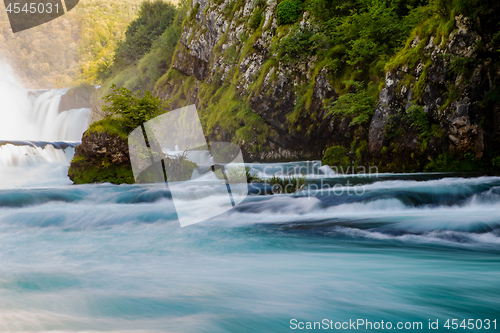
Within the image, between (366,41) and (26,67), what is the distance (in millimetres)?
Result: 84259

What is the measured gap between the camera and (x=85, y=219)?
7141mm

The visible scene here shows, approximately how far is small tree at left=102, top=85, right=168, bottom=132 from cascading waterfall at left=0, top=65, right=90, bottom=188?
15.2 ft

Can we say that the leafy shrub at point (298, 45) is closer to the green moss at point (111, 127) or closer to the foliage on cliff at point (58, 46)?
the green moss at point (111, 127)

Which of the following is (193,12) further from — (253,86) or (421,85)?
(421,85)

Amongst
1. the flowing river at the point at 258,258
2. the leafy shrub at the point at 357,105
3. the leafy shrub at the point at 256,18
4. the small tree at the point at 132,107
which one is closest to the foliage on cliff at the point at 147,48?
the leafy shrub at the point at 256,18

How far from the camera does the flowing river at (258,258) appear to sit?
2791 mm

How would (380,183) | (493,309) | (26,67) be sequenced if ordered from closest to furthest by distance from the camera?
(493,309) < (380,183) < (26,67)

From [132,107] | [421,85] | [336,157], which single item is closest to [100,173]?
[132,107]

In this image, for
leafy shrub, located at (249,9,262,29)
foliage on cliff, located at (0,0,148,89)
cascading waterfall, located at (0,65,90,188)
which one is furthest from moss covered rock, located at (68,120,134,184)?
foliage on cliff, located at (0,0,148,89)

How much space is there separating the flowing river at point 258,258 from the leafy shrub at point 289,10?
11.0 meters

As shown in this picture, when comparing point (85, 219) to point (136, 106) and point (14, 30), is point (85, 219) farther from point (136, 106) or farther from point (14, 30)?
point (14, 30)

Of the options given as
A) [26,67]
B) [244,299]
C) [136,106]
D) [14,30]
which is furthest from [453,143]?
[14,30]

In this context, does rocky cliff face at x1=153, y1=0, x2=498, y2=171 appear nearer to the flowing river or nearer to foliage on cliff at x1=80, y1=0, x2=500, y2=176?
foliage on cliff at x1=80, y1=0, x2=500, y2=176

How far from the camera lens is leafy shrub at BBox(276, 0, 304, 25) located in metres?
16.3
